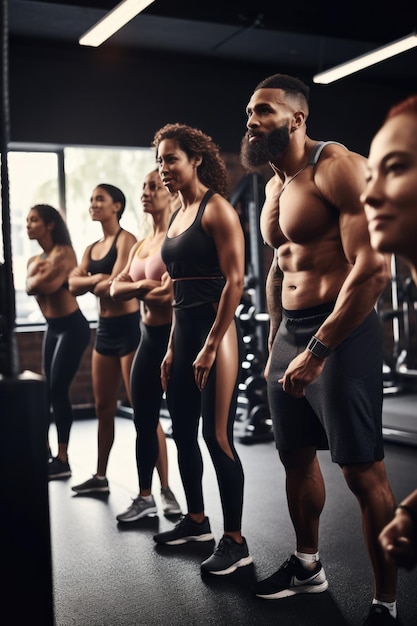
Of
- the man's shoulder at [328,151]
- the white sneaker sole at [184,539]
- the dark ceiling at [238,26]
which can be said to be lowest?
the white sneaker sole at [184,539]

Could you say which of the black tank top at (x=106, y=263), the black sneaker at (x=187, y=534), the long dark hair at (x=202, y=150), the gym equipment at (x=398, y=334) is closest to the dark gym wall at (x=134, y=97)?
the gym equipment at (x=398, y=334)

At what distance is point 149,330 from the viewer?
3340mm

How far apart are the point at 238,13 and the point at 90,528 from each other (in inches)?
170

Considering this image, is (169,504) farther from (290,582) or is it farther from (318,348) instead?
(318,348)

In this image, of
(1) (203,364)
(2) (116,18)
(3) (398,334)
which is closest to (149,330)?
(1) (203,364)

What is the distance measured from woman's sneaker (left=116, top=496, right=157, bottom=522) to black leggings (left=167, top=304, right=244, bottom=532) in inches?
17.8

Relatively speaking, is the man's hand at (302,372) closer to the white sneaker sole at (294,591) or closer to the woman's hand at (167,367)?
the white sneaker sole at (294,591)

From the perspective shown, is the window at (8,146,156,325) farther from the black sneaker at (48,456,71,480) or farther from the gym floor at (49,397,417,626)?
the gym floor at (49,397,417,626)

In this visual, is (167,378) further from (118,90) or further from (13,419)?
(118,90)

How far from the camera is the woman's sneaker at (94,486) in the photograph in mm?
4039

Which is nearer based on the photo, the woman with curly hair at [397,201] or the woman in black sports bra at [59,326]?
the woman with curly hair at [397,201]

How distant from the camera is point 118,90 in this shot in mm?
6684

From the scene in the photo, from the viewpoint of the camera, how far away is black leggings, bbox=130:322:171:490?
3299mm

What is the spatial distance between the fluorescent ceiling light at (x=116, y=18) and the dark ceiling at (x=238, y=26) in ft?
1.23
